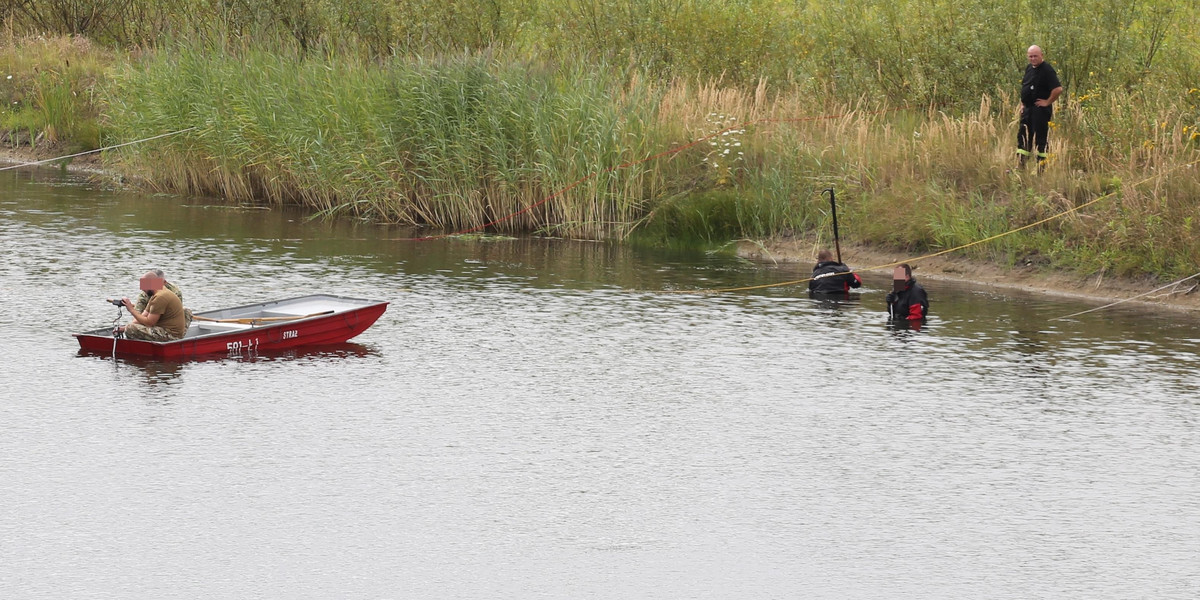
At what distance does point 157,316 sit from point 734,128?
1261 cm

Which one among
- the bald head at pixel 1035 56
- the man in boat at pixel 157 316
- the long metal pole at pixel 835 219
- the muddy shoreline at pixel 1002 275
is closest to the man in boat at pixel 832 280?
the long metal pole at pixel 835 219

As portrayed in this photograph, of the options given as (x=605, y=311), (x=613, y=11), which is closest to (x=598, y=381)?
(x=605, y=311)

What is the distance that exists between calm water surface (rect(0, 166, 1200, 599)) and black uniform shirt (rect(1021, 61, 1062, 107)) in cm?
331

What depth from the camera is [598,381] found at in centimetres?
1509

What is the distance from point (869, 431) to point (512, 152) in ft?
46.0

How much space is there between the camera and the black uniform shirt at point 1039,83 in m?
22.1

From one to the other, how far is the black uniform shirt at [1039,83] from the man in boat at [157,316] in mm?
12508

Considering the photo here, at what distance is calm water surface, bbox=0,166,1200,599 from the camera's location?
952 cm

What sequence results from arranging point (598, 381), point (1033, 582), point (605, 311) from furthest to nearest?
point (605, 311) < point (598, 381) < point (1033, 582)

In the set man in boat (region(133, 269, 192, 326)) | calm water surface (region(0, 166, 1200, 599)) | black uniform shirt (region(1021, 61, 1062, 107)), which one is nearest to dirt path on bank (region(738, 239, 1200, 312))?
→ calm water surface (region(0, 166, 1200, 599))

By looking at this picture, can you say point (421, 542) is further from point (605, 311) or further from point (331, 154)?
point (331, 154)

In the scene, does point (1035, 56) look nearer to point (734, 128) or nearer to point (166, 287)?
point (734, 128)

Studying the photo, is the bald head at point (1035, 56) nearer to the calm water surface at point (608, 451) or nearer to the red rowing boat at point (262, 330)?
the calm water surface at point (608, 451)

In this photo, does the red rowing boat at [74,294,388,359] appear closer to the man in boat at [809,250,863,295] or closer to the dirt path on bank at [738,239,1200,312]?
the man in boat at [809,250,863,295]
